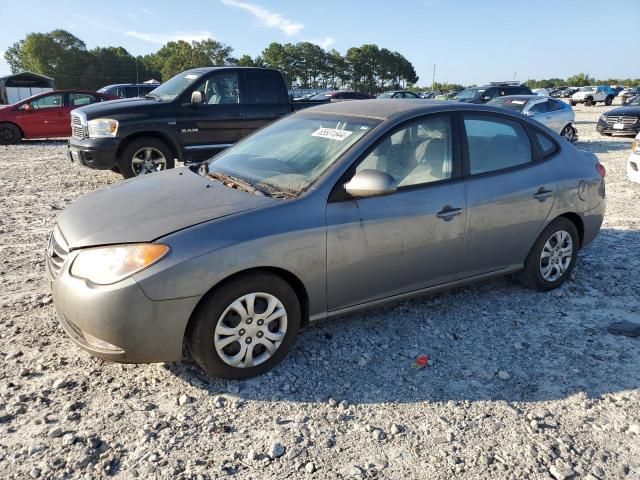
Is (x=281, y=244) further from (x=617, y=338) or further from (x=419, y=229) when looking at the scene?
(x=617, y=338)

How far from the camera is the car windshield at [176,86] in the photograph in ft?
27.9

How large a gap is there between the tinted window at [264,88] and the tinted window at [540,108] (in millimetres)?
8088

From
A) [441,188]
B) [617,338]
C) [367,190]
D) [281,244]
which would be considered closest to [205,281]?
[281,244]

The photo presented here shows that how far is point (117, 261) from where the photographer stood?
8.95ft

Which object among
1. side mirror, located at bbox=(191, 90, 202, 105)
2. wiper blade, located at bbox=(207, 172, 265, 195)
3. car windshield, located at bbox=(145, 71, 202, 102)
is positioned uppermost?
car windshield, located at bbox=(145, 71, 202, 102)

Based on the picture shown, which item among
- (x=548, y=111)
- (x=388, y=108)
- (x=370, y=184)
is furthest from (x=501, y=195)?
(x=548, y=111)

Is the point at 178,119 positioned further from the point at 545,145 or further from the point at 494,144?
the point at 545,145

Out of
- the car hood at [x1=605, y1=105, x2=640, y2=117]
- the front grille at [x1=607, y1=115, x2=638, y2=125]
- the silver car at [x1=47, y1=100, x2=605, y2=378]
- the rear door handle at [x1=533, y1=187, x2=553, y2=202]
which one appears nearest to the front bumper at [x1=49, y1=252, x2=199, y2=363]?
the silver car at [x1=47, y1=100, x2=605, y2=378]

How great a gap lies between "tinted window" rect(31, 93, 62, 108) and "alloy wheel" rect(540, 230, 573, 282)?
48.8ft

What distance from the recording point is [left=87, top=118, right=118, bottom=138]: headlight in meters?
7.76

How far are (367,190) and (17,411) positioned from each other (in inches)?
92.3

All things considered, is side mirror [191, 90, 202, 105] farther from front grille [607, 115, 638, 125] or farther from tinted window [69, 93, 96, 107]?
front grille [607, 115, 638, 125]

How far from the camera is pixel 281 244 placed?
9.75ft

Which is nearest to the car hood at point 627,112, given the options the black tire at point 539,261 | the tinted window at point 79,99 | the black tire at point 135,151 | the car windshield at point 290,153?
the black tire at point 539,261
